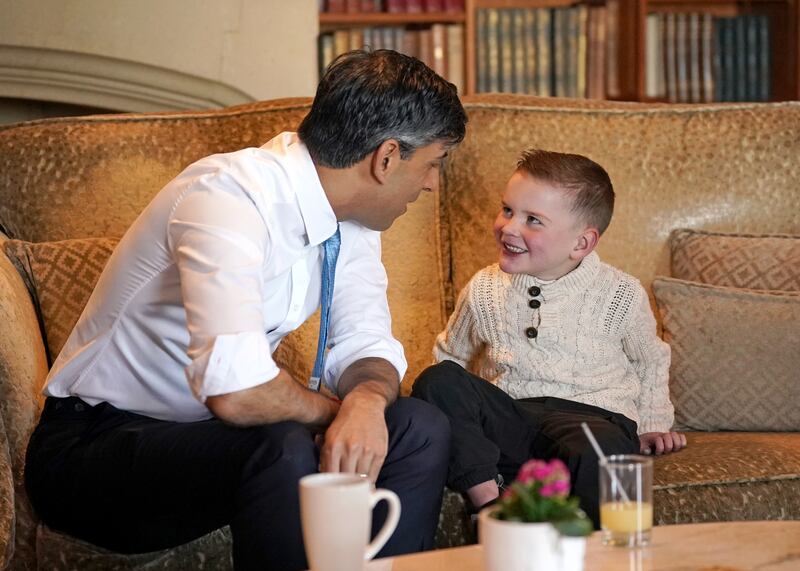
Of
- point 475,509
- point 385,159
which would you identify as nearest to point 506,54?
point 385,159

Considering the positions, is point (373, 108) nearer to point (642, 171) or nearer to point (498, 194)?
point (498, 194)

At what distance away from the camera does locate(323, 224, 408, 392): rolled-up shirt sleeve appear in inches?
68.0

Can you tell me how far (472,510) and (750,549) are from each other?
0.62m

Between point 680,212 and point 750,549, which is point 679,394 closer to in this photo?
point 680,212

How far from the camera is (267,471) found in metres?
1.35

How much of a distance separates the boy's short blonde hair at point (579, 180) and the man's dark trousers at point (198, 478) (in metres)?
0.64

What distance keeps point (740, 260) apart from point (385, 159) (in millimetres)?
928

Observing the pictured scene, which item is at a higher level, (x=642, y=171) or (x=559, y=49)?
(x=559, y=49)

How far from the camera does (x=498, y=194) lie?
230cm

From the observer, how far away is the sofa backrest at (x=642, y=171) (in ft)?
7.58

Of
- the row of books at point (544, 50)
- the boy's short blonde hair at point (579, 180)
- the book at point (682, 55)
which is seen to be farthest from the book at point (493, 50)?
the boy's short blonde hair at point (579, 180)

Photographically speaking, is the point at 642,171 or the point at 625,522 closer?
the point at 625,522

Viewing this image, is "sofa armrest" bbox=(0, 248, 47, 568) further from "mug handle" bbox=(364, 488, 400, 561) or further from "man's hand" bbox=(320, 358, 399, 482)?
"mug handle" bbox=(364, 488, 400, 561)

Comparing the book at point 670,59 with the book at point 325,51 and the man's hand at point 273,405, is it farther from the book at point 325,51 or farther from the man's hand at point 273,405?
the man's hand at point 273,405
